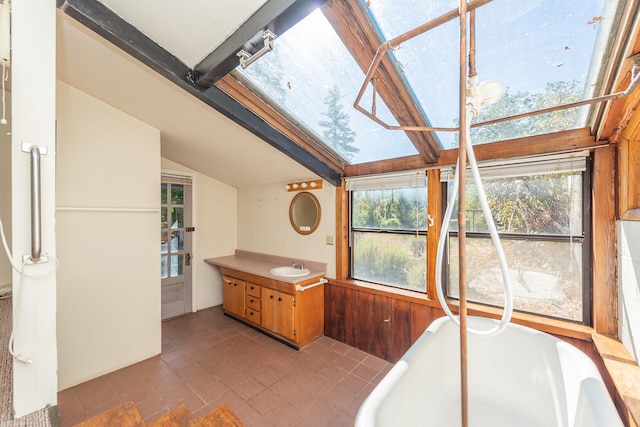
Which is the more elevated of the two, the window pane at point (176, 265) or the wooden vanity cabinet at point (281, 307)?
the window pane at point (176, 265)

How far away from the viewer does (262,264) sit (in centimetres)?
369

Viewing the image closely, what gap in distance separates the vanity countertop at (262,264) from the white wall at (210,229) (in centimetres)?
16

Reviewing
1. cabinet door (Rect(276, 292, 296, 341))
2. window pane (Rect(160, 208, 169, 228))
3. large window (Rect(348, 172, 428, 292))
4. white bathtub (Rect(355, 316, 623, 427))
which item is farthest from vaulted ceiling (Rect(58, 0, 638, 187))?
cabinet door (Rect(276, 292, 296, 341))

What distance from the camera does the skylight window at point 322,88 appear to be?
4.90 ft

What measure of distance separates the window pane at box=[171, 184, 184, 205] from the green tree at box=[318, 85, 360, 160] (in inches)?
96.8

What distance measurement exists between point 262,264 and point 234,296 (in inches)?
22.8

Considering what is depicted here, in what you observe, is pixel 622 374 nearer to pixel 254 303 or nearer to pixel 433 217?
pixel 433 217

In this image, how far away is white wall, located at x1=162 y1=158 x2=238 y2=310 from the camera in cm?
384

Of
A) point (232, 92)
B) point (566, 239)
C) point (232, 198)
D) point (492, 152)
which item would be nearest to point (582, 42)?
point (492, 152)

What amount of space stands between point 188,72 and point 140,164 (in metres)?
1.37

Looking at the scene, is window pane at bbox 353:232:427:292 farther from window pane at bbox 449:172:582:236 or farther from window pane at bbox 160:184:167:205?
window pane at bbox 160:184:167:205

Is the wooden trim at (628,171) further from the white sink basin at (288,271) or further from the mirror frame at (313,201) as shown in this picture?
the white sink basin at (288,271)

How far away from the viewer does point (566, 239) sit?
5.90ft

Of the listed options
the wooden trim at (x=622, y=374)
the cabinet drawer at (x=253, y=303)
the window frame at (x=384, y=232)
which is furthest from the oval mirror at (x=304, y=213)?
the wooden trim at (x=622, y=374)
